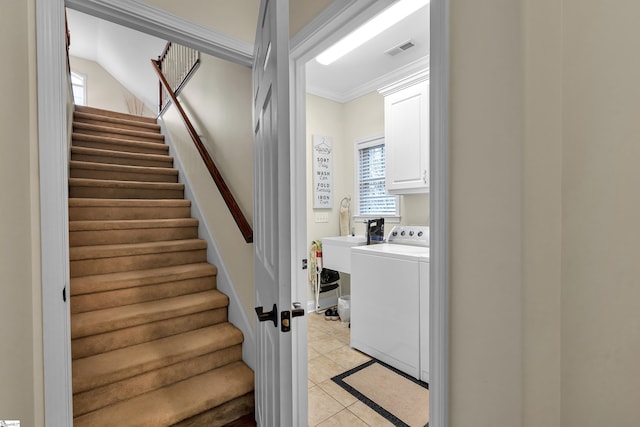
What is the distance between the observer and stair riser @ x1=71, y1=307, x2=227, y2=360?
1696 millimetres

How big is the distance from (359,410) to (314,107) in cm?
317

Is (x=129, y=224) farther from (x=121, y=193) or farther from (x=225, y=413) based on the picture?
(x=225, y=413)

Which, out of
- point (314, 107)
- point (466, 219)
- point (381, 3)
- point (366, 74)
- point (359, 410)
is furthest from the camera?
point (314, 107)


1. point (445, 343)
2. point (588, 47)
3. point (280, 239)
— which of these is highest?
point (588, 47)


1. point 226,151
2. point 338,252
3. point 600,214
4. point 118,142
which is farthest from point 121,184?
point 600,214

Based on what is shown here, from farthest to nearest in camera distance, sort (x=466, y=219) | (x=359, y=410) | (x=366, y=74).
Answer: (x=366, y=74) < (x=359, y=410) < (x=466, y=219)

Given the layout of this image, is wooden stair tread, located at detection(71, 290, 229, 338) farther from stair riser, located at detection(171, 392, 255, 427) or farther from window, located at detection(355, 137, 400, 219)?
window, located at detection(355, 137, 400, 219)

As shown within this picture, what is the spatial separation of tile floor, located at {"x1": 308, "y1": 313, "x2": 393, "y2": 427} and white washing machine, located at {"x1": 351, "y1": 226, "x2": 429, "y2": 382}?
179 mm

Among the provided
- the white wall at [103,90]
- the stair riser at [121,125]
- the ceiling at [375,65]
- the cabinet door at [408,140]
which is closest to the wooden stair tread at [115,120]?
the stair riser at [121,125]

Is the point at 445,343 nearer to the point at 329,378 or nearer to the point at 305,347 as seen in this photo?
the point at 305,347

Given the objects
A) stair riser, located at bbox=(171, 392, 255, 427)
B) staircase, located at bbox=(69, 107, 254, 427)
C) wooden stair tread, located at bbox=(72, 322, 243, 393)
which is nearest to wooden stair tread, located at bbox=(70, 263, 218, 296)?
staircase, located at bbox=(69, 107, 254, 427)

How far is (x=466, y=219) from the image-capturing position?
2.79ft

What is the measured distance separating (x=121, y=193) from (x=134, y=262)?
1.04 m

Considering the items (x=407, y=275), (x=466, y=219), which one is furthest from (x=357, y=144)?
(x=466, y=219)
